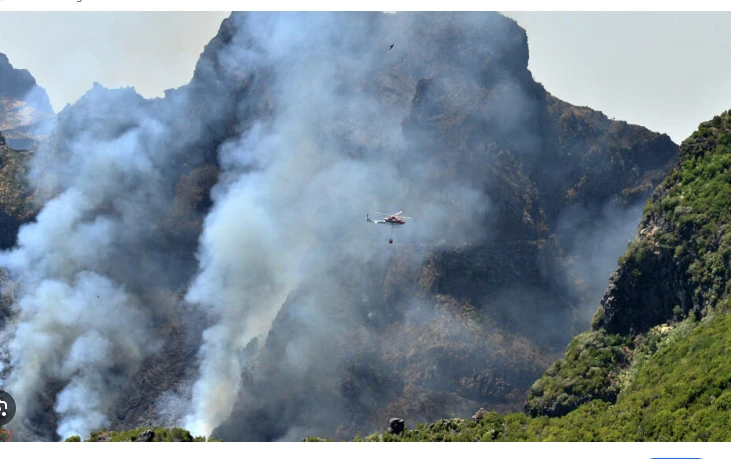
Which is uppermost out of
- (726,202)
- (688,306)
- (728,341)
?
(726,202)

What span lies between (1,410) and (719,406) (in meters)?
89.5

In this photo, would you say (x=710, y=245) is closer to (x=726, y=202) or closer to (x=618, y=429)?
(x=726, y=202)

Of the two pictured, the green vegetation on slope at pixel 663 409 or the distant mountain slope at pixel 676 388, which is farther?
the distant mountain slope at pixel 676 388

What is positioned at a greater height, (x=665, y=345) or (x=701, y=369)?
(x=665, y=345)

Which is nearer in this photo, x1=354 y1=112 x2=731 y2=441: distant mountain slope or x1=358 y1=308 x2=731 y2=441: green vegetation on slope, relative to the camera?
x1=358 y1=308 x2=731 y2=441: green vegetation on slope

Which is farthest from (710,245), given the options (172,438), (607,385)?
(172,438)

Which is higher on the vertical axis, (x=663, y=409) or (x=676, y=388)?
(x=676, y=388)

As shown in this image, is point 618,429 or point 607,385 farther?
point 607,385

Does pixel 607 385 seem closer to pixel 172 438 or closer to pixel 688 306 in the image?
pixel 688 306

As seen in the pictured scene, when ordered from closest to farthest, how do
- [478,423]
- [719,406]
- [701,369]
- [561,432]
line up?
[719,406], [701,369], [561,432], [478,423]

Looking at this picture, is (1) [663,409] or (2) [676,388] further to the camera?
(2) [676,388]

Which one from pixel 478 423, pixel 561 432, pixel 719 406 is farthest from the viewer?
pixel 478 423

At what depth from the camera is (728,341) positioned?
17275cm

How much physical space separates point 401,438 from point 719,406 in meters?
50.0
